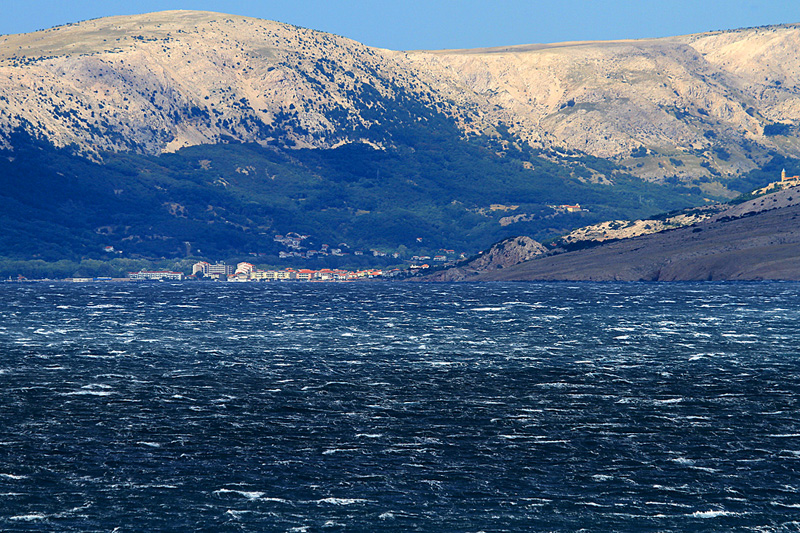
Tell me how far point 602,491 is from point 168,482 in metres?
25.1

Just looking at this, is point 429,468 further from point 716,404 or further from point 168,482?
point 716,404

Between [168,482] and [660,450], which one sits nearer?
[168,482]

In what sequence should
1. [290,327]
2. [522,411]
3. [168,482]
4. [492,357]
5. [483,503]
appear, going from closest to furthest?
[483,503] → [168,482] → [522,411] → [492,357] → [290,327]

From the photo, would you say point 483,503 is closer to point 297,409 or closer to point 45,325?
point 297,409

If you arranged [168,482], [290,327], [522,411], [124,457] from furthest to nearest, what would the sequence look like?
1. [290,327]
2. [522,411]
3. [124,457]
4. [168,482]

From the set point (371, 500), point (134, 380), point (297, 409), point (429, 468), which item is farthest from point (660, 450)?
point (134, 380)

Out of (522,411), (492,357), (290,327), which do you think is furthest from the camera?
(290,327)

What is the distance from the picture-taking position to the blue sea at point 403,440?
56.6m

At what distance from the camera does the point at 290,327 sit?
187 meters

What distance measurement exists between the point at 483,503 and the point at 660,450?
1781 cm

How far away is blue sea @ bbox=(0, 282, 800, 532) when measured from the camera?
56562 millimetres

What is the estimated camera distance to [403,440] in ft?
245

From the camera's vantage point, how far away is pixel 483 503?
58.2 metres

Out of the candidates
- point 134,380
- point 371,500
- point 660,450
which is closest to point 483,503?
point 371,500
